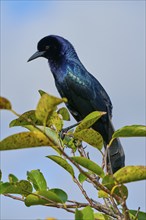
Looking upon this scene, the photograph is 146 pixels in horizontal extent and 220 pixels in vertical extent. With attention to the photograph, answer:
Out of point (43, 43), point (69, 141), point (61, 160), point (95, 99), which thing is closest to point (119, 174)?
point (61, 160)

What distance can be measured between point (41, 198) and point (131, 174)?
1.32 ft

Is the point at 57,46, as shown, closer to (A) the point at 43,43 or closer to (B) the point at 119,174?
(A) the point at 43,43

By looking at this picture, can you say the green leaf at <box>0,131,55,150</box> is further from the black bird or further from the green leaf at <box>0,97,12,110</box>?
the black bird

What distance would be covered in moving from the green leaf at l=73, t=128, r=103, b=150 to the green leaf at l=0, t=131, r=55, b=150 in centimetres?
45

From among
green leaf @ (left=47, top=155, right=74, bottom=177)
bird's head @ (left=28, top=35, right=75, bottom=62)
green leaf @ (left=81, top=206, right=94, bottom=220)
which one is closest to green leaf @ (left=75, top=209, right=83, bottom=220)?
green leaf @ (left=81, top=206, right=94, bottom=220)

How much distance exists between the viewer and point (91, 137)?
2506 millimetres

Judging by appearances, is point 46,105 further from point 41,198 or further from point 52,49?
point 52,49

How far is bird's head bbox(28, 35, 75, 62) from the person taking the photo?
752 cm

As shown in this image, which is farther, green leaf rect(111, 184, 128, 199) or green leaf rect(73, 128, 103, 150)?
green leaf rect(73, 128, 103, 150)

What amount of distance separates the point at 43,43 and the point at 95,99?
3.95 ft

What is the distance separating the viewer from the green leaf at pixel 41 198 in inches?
89.7

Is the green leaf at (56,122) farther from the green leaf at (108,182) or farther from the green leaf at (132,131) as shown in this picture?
the green leaf at (108,182)

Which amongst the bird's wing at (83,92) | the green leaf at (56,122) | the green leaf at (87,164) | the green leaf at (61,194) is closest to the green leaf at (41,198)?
the green leaf at (61,194)

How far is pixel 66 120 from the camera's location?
336cm
